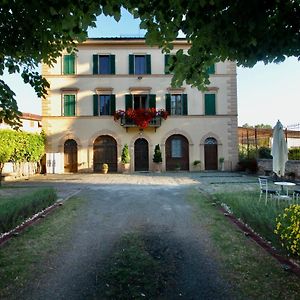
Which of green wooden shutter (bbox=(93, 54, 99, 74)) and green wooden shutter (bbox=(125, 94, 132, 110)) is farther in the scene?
green wooden shutter (bbox=(93, 54, 99, 74))

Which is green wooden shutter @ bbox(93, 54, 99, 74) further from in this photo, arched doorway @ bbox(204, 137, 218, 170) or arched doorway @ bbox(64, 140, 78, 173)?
arched doorway @ bbox(204, 137, 218, 170)

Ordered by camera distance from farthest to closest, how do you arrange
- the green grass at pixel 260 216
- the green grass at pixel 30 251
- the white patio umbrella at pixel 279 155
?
the white patio umbrella at pixel 279 155 → the green grass at pixel 260 216 → the green grass at pixel 30 251

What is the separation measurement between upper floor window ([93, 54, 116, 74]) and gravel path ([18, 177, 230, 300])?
51.2ft

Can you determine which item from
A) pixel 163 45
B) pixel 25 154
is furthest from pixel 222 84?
pixel 163 45

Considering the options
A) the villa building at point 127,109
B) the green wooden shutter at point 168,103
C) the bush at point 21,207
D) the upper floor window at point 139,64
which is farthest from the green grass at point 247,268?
the upper floor window at point 139,64

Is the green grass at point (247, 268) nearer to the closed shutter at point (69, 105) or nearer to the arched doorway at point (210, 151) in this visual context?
the arched doorway at point (210, 151)

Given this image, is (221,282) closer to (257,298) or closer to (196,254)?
(257,298)

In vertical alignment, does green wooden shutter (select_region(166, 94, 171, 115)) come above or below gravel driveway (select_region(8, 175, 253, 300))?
above

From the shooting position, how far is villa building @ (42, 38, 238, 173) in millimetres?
24156

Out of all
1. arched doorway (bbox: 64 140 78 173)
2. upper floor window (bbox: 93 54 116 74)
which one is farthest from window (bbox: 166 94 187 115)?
arched doorway (bbox: 64 140 78 173)

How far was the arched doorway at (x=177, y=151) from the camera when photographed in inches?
960

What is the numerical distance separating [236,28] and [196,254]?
11.6 feet

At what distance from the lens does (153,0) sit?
12.7 ft

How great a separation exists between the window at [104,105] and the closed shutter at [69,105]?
170 cm
